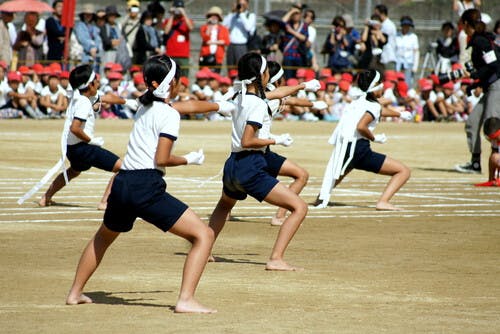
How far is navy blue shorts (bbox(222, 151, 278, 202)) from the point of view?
10.1 m

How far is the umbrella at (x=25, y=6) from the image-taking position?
29328mm

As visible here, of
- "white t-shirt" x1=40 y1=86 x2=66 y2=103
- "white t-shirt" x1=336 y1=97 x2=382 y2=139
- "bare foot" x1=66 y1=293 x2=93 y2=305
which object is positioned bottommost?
"white t-shirt" x1=40 y1=86 x2=66 y2=103

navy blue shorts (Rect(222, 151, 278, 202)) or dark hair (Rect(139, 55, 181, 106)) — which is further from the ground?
dark hair (Rect(139, 55, 181, 106))

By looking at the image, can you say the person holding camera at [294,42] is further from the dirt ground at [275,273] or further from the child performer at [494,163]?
the child performer at [494,163]

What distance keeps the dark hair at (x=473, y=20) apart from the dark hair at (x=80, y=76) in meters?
7.29

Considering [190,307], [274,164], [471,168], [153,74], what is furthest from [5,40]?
[190,307]

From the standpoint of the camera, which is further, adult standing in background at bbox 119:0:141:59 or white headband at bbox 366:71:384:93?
adult standing in background at bbox 119:0:141:59

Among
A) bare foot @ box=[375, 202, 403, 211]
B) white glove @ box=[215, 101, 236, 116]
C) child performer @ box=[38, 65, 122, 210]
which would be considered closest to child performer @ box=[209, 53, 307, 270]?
white glove @ box=[215, 101, 236, 116]

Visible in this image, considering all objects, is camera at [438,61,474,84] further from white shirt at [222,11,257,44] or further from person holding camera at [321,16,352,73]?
person holding camera at [321,16,352,73]

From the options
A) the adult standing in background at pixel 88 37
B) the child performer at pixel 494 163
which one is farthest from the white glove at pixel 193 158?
the adult standing in background at pixel 88 37

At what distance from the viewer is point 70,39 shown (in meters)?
30.2

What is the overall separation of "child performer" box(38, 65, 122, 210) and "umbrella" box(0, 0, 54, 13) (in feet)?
51.4

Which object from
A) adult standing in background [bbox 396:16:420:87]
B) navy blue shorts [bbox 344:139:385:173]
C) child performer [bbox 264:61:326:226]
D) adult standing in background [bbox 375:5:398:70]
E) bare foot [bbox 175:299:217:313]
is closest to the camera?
bare foot [bbox 175:299:217:313]

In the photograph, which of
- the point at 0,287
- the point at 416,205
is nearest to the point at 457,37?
the point at 416,205
